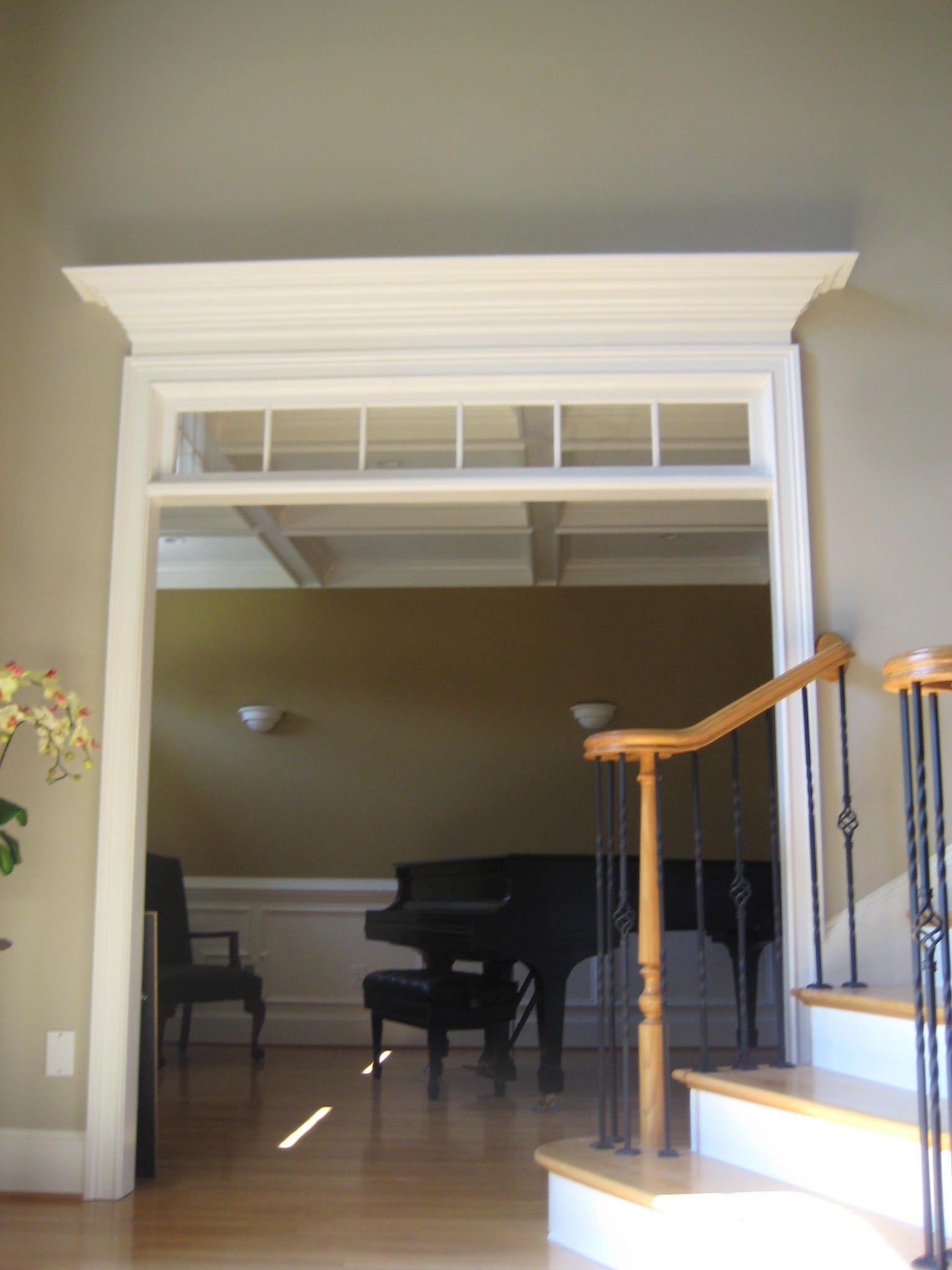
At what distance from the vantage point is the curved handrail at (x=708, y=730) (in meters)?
2.80

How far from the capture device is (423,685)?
7.33 metres

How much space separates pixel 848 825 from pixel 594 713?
3.80 metres

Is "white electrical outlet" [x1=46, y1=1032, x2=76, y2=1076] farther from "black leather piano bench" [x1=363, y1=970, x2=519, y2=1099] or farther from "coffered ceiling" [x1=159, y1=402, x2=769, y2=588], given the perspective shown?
"black leather piano bench" [x1=363, y1=970, x2=519, y2=1099]

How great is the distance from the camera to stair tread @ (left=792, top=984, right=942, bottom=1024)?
2656 millimetres

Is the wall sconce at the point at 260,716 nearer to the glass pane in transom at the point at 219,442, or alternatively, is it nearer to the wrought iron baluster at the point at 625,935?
the glass pane in transom at the point at 219,442

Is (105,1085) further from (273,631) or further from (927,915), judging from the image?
(273,631)

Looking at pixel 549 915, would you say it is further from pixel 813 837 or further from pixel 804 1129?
pixel 804 1129

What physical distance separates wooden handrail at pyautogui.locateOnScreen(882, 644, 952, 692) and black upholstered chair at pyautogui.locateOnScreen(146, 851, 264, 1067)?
15.0ft

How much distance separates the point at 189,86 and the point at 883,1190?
4.00 metres

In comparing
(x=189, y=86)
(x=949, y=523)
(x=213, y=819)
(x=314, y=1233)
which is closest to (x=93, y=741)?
(x=314, y=1233)

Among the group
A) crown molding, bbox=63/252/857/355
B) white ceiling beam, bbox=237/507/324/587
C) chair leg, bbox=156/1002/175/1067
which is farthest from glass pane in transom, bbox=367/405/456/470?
chair leg, bbox=156/1002/175/1067

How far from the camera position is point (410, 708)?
7320 millimetres

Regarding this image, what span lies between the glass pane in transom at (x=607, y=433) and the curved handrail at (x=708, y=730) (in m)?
1.44

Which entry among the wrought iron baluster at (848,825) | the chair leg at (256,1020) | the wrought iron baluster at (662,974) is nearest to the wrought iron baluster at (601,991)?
the wrought iron baluster at (662,974)
